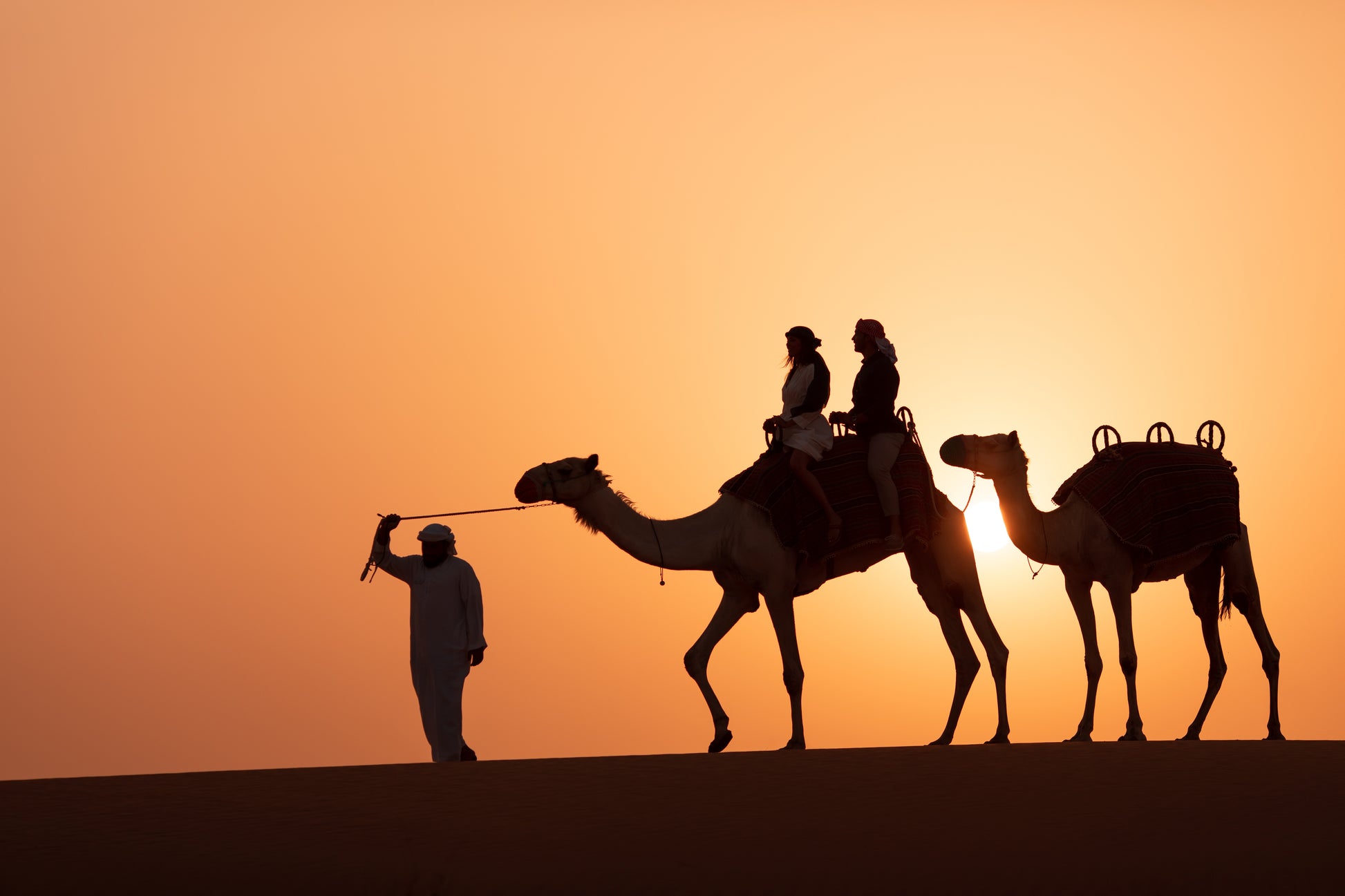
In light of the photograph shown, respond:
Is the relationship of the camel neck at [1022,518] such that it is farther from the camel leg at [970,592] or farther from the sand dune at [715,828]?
the sand dune at [715,828]

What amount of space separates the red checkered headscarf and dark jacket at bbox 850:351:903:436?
0.25 meters

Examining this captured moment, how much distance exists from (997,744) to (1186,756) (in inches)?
61.3

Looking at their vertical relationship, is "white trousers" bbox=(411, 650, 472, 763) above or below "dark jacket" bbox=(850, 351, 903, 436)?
below

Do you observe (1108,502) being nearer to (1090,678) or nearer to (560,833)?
(1090,678)

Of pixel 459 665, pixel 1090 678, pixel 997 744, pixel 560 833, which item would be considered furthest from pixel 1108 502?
pixel 560 833

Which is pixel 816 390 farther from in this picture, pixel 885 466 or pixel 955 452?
pixel 955 452

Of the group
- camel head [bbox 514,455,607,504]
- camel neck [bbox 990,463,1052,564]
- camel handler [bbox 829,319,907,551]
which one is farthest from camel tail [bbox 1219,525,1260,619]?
camel head [bbox 514,455,607,504]

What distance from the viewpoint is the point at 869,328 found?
16406 millimetres

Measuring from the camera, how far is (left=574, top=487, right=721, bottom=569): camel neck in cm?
1616

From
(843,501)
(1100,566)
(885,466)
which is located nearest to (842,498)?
(843,501)

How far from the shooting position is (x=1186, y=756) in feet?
42.8

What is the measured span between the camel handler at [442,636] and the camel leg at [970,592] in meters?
4.15

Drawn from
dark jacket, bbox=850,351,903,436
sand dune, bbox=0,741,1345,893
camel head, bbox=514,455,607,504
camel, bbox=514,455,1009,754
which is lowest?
sand dune, bbox=0,741,1345,893

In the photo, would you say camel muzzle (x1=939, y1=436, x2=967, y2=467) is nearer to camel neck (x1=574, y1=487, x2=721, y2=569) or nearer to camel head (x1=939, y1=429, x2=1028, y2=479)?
camel head (x1=939, y1=429, x2=1028, y2=479)
